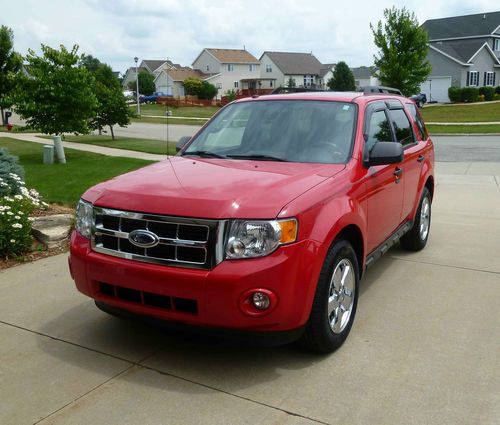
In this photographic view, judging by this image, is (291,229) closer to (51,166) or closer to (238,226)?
(238,226)

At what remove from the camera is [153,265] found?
3.46 meters

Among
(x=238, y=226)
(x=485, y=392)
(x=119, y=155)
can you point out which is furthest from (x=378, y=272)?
(x=119, y=155)

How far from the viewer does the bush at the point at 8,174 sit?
7129 millimetres

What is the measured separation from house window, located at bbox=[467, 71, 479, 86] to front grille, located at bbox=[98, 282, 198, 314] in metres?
61.1

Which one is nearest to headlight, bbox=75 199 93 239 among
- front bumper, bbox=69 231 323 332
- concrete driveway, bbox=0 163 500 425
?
front bumper, bbox=69 231 323 332

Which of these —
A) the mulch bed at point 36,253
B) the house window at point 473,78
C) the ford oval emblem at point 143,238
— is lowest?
the mulch bed at point 36,253

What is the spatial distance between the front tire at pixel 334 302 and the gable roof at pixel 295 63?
8660 centimetres

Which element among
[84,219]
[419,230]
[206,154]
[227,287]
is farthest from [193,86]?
[227,287]

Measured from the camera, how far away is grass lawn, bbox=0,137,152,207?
32.2 ft

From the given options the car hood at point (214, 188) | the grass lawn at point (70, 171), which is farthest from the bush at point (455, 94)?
the car hood at point (214, 188)

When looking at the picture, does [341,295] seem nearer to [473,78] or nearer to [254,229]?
[254,229]

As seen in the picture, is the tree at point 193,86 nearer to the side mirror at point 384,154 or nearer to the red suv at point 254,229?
the red suv at point 254,229

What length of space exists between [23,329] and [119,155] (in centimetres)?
1249

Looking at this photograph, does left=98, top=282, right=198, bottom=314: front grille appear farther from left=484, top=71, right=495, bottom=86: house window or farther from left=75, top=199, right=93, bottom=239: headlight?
left=484, top=71, right=495, bottom=86: house window
